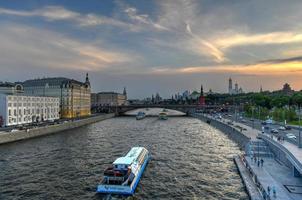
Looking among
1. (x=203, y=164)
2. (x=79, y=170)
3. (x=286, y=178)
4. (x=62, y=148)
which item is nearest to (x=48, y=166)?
(x=79, y=170)

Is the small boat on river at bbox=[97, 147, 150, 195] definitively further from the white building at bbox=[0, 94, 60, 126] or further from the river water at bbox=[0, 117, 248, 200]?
the white building at bbox=[0, 94, 60, 126]

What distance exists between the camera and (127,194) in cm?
3045

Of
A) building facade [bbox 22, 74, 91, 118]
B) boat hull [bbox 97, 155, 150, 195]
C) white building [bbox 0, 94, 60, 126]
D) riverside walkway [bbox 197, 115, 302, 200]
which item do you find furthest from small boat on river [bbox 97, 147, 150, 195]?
building facade [bbox 22, 74, 91, 118]

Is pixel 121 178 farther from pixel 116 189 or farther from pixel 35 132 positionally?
pixel 35 132

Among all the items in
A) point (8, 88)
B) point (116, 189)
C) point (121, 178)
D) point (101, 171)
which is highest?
point (8, 88)

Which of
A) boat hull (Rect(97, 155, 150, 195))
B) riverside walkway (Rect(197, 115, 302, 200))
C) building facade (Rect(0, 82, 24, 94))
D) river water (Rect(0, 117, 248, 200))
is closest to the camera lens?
riverside walkway (Rect(197, 115, 302, 200))

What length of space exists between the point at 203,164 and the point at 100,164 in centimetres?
1640

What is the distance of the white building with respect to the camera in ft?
276

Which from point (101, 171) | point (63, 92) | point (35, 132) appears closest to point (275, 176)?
point (101, 171)

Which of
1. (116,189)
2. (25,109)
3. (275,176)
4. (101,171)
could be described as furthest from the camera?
(25,109)

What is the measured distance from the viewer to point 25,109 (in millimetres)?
95688

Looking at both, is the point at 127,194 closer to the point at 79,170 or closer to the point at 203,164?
the point at 79,170

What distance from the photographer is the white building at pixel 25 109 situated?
84.1 m

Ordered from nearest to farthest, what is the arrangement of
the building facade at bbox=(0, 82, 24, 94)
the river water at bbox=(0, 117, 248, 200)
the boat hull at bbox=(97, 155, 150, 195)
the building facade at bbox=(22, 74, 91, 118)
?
the boat hull at bbox=(97, 155, 150, 195), the river water at bbox=(0, 117, 248, 200), the building facade at bbox=(0, 82, 24, 94), the building facade at bbox=(22, 74, 91, 118)
